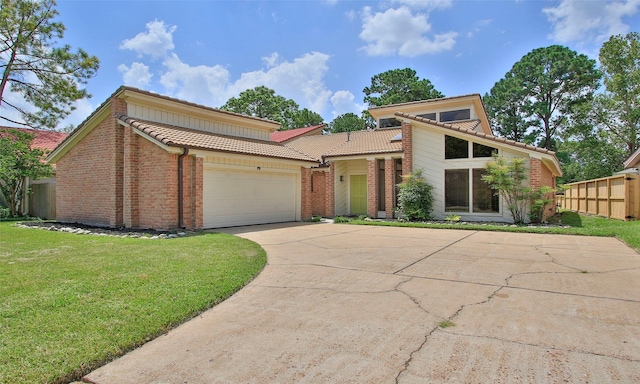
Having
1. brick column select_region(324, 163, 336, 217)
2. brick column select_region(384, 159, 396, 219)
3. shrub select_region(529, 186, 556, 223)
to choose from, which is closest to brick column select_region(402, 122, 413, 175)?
brick column select_region(384, 159, 396, 219)

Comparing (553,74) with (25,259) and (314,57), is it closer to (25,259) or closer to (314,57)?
(314,57)

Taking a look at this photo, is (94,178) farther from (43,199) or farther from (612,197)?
(612,197)

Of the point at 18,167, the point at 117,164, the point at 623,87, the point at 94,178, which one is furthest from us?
the point at 623,87

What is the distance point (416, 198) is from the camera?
14578 millimetres

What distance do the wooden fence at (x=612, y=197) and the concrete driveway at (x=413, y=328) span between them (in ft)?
32.5

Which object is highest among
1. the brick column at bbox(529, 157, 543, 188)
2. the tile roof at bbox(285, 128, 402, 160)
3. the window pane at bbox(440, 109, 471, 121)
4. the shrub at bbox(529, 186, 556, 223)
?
the window pane at bbox(440, 109, 471, 121)

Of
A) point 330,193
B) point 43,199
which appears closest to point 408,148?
point 330,193

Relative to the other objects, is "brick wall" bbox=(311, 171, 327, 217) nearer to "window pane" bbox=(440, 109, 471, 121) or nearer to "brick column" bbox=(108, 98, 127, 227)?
"window pane" bbox=(440, 109, 471, 121)

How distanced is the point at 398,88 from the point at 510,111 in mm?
12392

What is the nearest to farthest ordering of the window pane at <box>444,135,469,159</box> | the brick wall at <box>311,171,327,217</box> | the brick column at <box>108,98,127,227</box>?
the brick column at <box>108,98,127,227</box>, the window pane at <box>444,135,469,159</box>, the brick wall at <box>311,171,327,217</box>

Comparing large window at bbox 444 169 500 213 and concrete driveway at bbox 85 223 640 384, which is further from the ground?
large window at bbox 444 169 500 213

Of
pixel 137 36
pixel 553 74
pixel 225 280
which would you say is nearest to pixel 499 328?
pixel 225 280

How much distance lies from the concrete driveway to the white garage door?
6.36 m

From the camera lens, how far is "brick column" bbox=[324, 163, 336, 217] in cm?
1794
